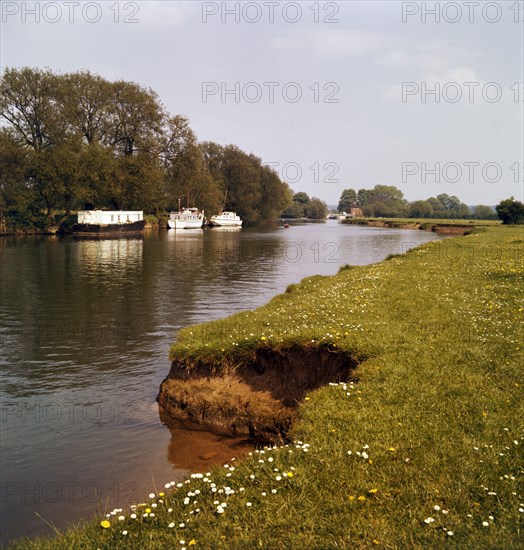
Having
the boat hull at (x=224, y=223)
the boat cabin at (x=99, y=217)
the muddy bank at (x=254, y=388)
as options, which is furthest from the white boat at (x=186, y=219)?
the muddy bank at (x=254, y=388)

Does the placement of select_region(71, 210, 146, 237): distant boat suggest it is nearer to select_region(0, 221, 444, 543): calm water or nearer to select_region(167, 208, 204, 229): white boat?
select_region(167, 208, 204, 229): white boat

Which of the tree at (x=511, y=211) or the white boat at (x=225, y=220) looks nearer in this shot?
the tree at (x=511, y=211)

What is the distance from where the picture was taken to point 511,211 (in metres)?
105

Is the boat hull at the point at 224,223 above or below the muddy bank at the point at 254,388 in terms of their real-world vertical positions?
above

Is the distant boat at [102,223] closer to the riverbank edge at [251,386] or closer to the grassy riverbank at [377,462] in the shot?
the grassy riverbank at [377,462]

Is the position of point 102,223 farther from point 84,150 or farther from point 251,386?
point 251,386

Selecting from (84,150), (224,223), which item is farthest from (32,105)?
(224,223)

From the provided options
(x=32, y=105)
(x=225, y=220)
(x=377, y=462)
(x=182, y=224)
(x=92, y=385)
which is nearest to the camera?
(x=377, y=462)

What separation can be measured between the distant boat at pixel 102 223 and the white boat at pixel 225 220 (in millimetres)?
40774

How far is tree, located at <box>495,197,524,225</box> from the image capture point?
342 ft

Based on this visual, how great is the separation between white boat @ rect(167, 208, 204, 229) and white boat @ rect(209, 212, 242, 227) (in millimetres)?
11155

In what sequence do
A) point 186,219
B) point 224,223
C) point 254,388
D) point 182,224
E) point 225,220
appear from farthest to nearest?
1. point 225,220
2. point 224,223
3. point 186,219
4. point 182,224
5. point 254,388

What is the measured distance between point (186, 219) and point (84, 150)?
1239 inches

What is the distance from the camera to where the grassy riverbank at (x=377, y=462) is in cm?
626
